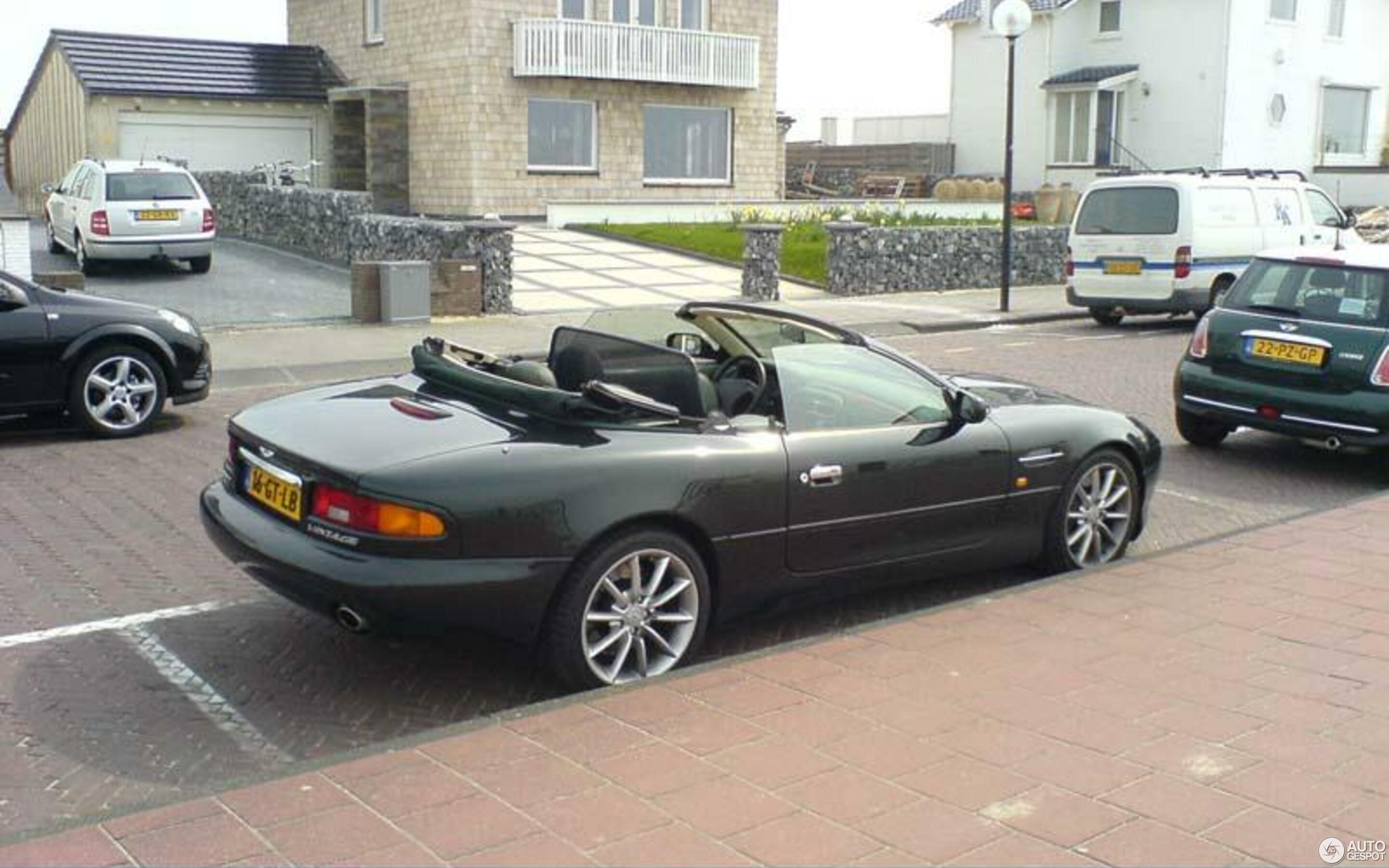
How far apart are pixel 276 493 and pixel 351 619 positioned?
667 millimetres

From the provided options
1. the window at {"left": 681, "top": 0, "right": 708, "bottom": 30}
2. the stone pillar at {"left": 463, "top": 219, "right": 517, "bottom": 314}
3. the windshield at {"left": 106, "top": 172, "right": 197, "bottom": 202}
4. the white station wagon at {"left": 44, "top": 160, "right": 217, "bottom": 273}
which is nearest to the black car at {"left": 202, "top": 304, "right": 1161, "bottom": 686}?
the stone pillar at {"left": 463, "top": 219, "right": 517, "bottom": 314}

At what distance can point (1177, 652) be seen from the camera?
18.0ft

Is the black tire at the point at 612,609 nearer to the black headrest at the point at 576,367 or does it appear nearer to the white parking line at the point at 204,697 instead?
the black headrest at the point at 576,367

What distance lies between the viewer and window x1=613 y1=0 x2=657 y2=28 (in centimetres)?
3234

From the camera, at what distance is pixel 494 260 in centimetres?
1845

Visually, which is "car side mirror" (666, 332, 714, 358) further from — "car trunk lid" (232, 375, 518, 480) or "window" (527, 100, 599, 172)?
"window" (527, 100, 599, 172)

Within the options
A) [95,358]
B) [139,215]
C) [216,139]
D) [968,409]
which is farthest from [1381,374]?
[216,139]

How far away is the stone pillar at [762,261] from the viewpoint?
21000 mm

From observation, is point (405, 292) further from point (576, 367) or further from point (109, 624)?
point (576, 367)

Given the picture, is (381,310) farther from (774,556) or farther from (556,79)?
(556,79)

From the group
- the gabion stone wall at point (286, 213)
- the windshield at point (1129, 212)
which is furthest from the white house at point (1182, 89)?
the gabion stone wall at point (286, 213)

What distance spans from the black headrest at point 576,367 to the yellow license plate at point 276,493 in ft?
3.87

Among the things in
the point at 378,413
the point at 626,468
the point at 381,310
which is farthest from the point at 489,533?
the point at 381,310

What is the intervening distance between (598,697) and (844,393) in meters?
1.89
